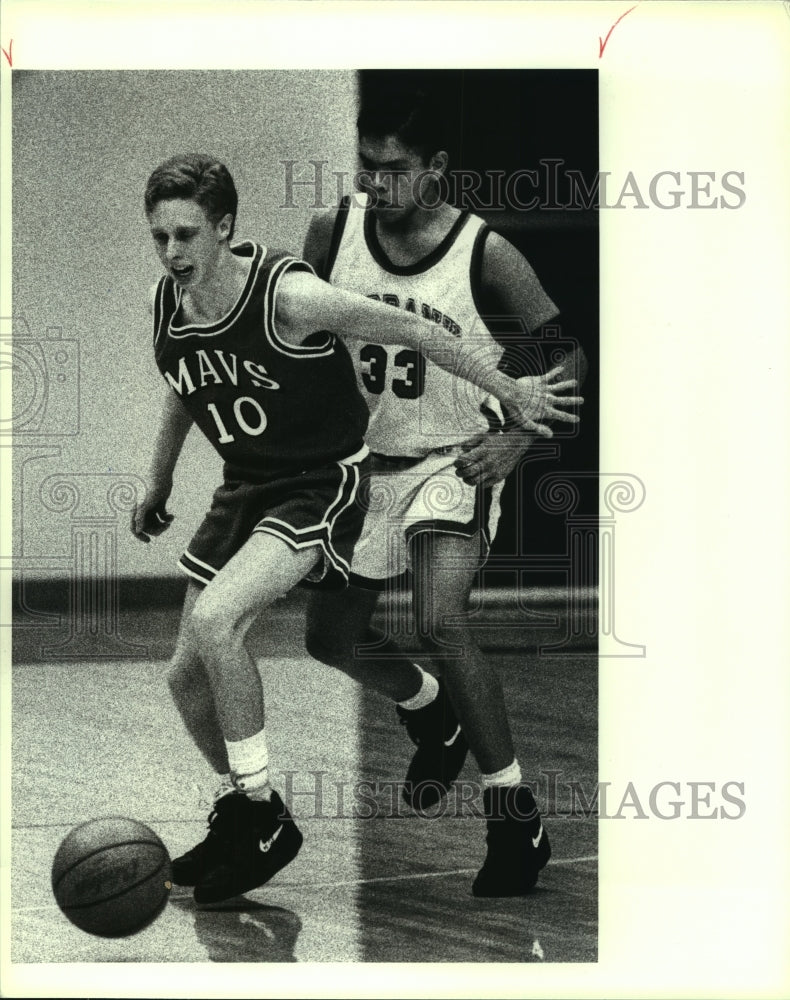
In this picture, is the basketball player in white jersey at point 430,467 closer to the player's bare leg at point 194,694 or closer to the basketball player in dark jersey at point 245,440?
the basketball player in dark jersey at point 245,440

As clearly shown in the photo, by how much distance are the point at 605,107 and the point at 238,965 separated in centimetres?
250

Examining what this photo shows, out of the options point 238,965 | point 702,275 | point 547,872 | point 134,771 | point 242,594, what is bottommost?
point 238,965

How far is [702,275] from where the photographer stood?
11.3 feet

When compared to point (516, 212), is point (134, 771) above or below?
below

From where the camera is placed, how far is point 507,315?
11.2 ft

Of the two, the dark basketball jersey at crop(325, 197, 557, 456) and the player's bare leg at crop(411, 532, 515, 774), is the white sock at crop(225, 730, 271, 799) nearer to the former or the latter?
the player's bare leg at crop(411, 532, 515, 774)

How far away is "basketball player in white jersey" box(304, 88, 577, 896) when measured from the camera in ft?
11.1

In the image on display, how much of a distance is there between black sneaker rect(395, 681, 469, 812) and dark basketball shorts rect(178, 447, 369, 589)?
16.3 inches

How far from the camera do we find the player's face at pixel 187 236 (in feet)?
11.1

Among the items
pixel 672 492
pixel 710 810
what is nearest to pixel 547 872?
pixel 710 810

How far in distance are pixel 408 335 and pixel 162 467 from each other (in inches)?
29.5

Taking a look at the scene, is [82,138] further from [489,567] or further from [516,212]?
[489,567]

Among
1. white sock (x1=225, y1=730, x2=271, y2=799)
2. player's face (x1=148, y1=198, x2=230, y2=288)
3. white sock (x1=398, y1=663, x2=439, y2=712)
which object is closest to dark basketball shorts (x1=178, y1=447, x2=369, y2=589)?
white sock (x1=398, y1=663, x2=439, y2=712)

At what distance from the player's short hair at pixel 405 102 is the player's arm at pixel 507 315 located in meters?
0.32
